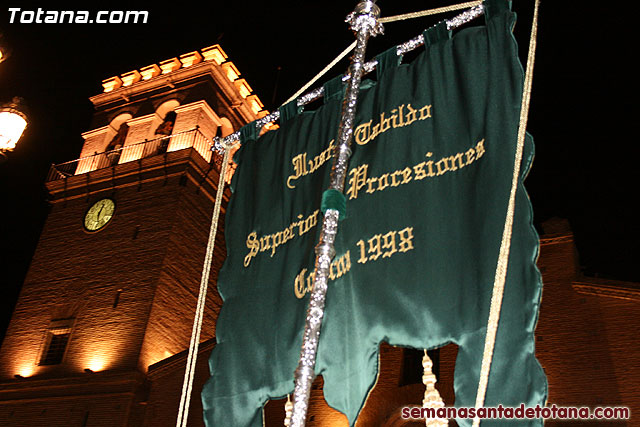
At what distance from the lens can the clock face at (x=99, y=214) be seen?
21.8 metres

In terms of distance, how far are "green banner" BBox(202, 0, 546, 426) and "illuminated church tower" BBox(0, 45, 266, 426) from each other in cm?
1200

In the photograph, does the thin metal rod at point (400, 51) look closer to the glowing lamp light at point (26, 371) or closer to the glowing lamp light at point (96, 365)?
the glowing lamp light at point (96, 365)

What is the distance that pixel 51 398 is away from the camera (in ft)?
57.9

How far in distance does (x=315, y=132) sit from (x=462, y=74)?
137 centimetres

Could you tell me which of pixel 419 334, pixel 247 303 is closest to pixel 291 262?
pixel 247 303

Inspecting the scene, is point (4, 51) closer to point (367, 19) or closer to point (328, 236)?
point (367, 19)

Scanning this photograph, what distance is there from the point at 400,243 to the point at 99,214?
20017 mm

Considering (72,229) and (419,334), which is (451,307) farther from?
(72,229)

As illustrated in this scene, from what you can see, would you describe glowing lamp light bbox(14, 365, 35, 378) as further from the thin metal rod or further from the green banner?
the green banner

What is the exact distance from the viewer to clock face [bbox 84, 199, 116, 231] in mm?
21844

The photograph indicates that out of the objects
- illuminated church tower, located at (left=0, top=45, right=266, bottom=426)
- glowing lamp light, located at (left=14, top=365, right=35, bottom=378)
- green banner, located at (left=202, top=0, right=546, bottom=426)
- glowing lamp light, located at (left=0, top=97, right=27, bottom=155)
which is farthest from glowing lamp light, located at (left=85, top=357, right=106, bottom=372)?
green banner, located at (left=202, top=0, right=546, bottom=426)

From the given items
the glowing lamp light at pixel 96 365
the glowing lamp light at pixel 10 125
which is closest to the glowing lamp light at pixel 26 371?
the glowing lamp light at pixel 96 365

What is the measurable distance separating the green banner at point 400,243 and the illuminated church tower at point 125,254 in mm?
11997

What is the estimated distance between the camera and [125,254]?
20375 millimetres
